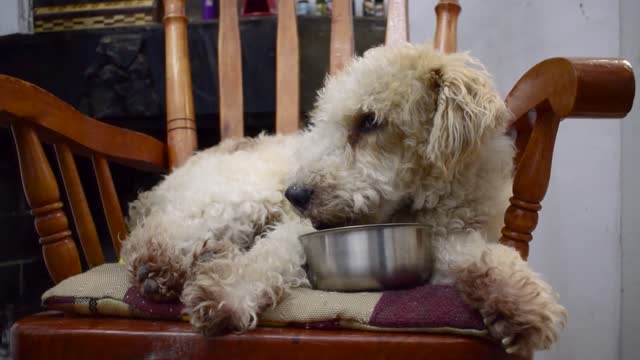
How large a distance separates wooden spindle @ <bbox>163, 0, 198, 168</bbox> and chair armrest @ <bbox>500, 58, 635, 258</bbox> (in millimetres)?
794

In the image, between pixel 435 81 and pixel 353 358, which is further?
pixel 435 81

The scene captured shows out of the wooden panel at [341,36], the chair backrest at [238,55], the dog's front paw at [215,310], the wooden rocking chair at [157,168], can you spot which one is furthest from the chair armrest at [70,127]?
the wooden panel at [341,36]

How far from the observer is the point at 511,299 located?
67cm

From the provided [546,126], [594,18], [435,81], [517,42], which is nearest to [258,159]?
[435,81]

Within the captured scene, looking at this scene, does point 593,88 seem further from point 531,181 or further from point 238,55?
point 238,55

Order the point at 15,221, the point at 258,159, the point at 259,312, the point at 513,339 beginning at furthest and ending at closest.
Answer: the point at 15,221 → the point at 258,159 → the point at 259,312 → the point at 513,339

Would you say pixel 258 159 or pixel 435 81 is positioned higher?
pixel 435 81

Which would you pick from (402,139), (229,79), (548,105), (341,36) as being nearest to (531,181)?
(548,105)

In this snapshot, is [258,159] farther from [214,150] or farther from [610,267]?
[610,267]

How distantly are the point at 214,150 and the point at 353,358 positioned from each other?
715 mm

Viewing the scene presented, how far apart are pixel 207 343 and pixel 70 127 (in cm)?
52

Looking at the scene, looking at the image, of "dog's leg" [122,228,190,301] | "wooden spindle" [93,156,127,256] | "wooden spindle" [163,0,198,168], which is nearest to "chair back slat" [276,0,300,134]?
"wooden spindle" [163,0,198,168]

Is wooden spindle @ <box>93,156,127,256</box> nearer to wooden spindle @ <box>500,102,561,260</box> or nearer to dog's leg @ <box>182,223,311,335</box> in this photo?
dog's leg @ <box>182,223,311,335</box>

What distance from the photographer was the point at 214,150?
1262 mm
